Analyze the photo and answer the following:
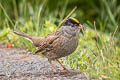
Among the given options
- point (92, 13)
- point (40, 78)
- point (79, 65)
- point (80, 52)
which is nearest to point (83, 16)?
point (92, 13)

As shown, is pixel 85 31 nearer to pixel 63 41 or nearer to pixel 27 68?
pixel 63 41

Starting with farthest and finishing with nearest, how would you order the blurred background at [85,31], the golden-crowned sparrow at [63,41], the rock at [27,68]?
the golden-crowned sparrow at [63,41] → the rock at [27,68] → the blurred background at [85,31]

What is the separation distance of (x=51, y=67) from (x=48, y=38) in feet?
1.49

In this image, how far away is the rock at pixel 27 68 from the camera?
4.91m

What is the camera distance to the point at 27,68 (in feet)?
18.0

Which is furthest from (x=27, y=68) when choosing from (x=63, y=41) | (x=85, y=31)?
(x=85, y=31)

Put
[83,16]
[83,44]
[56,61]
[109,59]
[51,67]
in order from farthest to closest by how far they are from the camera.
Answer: [83,16] < [83,44] < [56,61] < [51,67] < [109,59]

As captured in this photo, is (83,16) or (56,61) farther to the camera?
(83,16)

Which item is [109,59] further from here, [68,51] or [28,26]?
[28,26]

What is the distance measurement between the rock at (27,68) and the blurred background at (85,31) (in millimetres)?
221

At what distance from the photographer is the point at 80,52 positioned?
6.15 m

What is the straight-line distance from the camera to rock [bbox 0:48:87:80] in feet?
16.1

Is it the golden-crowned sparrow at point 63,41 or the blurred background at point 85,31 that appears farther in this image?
the golden-crowned sparrow at point 63,41

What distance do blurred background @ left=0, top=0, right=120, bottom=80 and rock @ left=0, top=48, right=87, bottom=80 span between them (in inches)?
8.7
